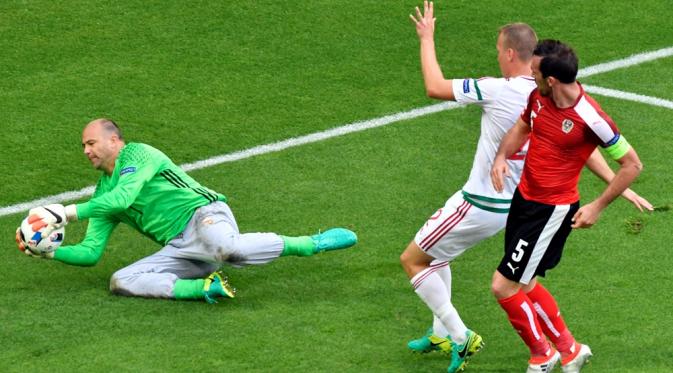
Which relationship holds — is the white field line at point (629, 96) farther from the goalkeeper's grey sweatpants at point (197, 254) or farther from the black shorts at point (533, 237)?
the black shorts at point (533, 237)

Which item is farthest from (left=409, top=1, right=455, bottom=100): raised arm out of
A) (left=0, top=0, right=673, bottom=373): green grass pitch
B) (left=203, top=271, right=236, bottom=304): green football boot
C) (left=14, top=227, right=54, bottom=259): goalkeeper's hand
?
(left=14, top=227, right=54, bottom=259): goalkeeper's hand

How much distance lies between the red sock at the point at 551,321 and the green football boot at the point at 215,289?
2.17 meters

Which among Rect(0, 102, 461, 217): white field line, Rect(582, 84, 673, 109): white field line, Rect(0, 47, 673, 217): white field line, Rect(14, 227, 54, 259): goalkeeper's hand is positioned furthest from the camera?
Rect(582, 84, 673, 109): white field line

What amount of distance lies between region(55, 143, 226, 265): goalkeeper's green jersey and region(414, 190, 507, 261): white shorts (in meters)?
2.00

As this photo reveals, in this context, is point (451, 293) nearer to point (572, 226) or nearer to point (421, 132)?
point (572, 226)

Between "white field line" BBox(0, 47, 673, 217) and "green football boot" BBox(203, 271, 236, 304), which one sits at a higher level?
"white field line" BBox(0, 47, 673, 217)

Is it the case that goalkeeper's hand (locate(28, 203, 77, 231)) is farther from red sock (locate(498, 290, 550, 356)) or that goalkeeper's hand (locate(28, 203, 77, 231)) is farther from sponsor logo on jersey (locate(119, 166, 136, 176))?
red sock (locate(498, 290, 550, 356))

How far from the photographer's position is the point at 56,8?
49.3ft

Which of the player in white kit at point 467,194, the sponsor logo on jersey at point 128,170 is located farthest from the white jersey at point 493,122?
the sponsor logo on jersey at point 128,170

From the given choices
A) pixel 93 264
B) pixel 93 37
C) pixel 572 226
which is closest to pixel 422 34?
pixel 572 226

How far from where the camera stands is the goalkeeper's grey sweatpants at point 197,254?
10000 millimetres

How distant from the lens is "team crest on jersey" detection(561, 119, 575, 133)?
8.16 meters

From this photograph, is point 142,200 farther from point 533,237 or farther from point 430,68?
point 533,237

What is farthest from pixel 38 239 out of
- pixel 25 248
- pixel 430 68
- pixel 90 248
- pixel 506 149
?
pixel 506 149
